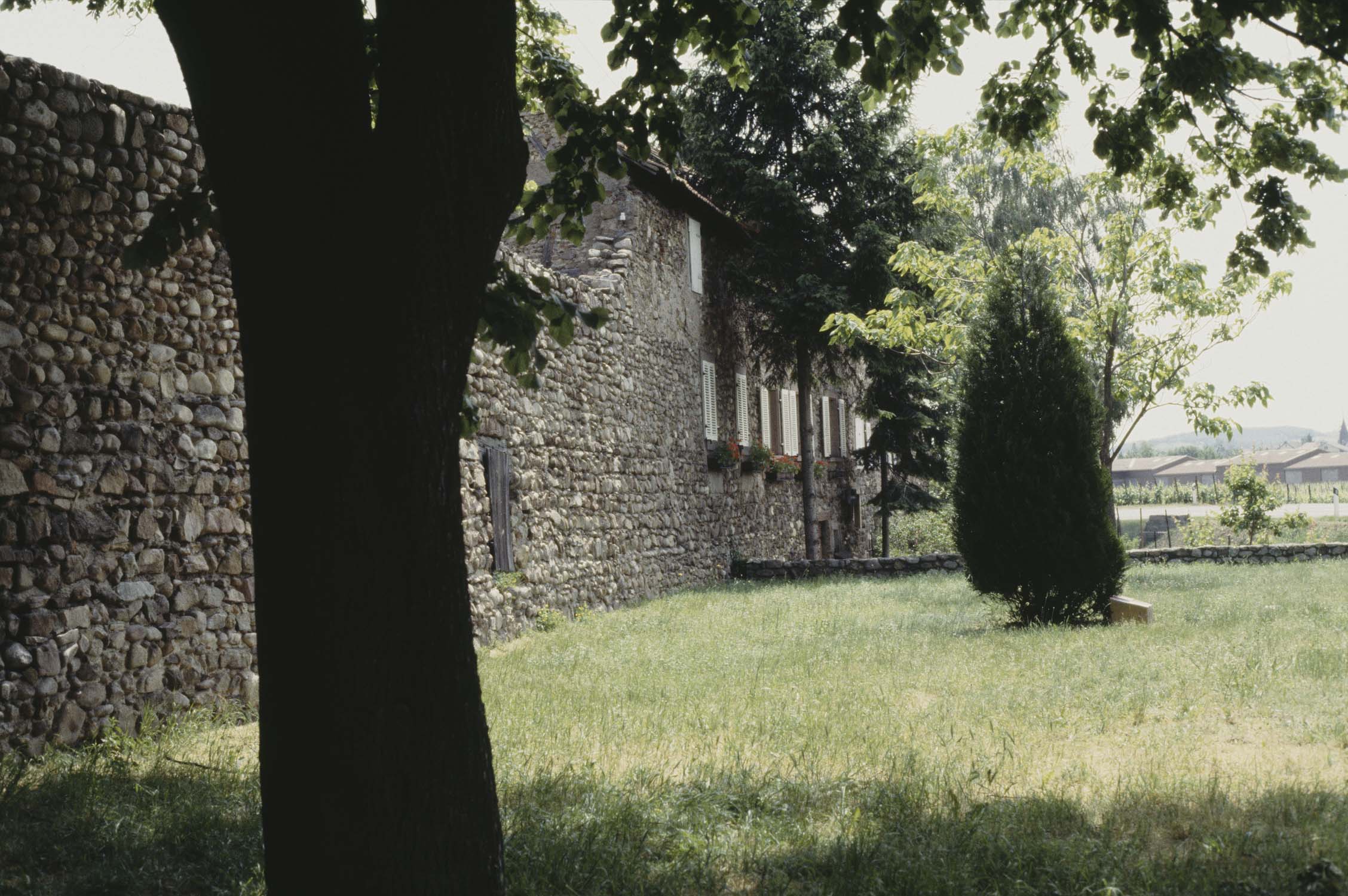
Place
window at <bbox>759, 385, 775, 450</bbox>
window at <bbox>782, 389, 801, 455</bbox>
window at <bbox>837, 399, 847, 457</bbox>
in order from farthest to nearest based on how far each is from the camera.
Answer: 1. window at <bbox>837, 399, 847, 457</bbox>
2. window at <bbox>782, 389, 801, 455</bbox>
3. window at <bbox>759, 385, 775, 450</bbox>

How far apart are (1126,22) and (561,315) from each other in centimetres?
284

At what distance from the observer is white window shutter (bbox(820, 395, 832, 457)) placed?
23516 mm

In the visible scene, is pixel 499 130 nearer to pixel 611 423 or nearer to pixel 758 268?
pixel 611 423

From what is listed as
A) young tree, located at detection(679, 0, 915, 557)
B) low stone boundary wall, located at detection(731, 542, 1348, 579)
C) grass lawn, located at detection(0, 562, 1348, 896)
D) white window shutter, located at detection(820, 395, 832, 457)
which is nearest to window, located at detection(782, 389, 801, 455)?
young tree, located at detection(679, 0, 915, 557)

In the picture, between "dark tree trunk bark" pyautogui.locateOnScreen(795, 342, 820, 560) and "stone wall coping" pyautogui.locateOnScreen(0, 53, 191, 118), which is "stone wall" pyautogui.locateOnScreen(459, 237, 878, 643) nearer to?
"dark tree trunk bark" pyautogui.locateOnScreen(795, 342, 820, 560)

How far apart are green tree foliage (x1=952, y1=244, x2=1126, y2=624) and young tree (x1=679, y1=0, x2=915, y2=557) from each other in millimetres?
7612

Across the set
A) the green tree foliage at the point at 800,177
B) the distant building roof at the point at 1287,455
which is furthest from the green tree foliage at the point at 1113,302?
the distant building roof at the point at 1287,455

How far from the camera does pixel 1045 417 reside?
11188mm

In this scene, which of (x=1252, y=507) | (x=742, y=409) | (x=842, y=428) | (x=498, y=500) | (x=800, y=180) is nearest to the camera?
(x=498, y=500)

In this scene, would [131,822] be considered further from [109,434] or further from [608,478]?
[608,478]

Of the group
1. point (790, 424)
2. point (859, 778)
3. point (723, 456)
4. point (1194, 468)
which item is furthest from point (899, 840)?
point (1194, 468)

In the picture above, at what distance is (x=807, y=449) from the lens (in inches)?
826

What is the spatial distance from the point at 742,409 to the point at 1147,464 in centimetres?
9372

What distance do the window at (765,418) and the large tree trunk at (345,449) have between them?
17984 millimetres
